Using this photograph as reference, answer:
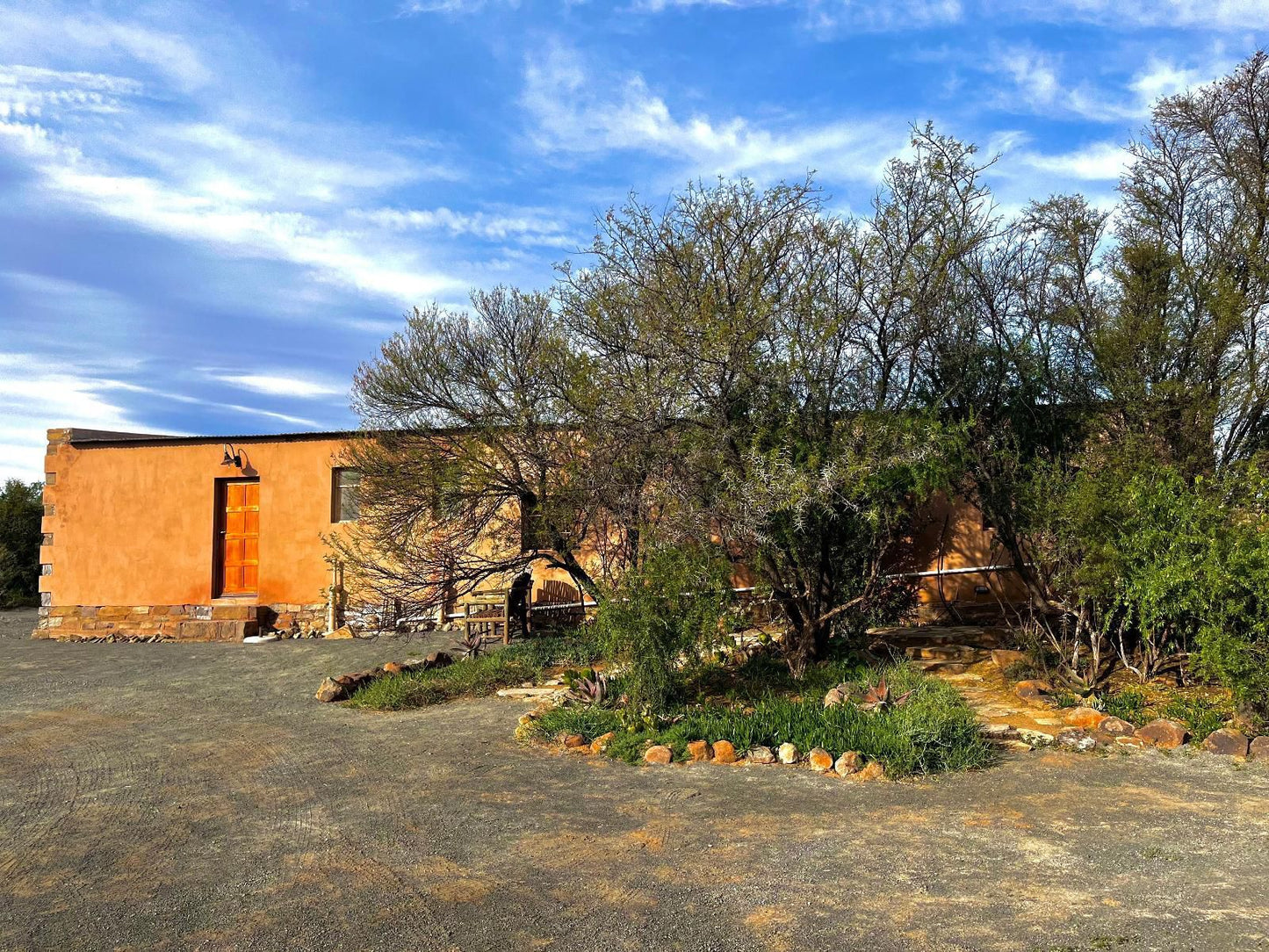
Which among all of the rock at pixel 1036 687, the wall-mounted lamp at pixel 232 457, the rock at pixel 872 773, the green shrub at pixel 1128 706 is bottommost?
the rock at pixel 872 773

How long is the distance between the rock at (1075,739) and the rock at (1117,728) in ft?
0.57

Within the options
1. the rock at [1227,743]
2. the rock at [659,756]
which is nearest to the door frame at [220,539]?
the rock at [659,756]

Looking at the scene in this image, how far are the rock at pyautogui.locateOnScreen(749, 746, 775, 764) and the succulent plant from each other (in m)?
1.24

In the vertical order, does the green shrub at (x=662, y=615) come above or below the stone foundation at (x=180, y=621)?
above

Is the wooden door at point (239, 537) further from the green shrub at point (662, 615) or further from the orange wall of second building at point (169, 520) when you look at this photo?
the green shrub at point (662, 615)

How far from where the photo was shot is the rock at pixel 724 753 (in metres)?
7.41

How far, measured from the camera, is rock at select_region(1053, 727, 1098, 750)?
7590mm

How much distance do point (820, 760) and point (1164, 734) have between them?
2.94 m

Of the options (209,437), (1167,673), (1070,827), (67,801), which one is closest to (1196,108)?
(1167,673)

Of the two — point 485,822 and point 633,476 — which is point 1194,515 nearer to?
point 633,476

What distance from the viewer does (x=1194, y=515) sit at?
7930mm

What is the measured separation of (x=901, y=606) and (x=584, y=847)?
27.8 feet

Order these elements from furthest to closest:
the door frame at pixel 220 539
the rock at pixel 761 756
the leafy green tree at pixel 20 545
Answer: the leafy green tree at pixel 20 545
the door frame at pixel 220 539
the rock at pixel 761 756

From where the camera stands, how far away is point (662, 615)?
862cm
